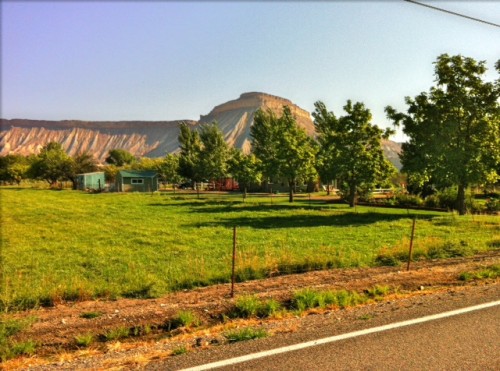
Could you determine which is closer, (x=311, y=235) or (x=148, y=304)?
(x=148, y=304)

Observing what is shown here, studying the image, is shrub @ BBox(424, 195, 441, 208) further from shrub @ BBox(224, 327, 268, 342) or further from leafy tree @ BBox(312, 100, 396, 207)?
shrub @ BBox(224, 327, 268, 342)

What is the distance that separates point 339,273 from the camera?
998 centimetres

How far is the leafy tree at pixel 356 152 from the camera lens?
30234 mm

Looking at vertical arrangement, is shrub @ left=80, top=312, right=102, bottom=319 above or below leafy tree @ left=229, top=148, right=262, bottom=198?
below

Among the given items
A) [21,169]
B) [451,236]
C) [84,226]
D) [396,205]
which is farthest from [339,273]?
[21,169]

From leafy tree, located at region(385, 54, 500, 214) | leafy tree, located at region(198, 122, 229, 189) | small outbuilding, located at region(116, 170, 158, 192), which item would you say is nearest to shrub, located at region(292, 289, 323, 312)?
leafy tree, located at region(385, 54, 500, 214)

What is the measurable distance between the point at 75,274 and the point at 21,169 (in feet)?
320

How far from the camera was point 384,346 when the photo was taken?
5.16m

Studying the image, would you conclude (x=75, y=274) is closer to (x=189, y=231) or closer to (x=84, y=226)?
(x=189, y=231)

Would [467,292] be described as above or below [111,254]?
above

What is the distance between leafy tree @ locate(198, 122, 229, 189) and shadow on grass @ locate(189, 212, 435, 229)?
44.6 metres

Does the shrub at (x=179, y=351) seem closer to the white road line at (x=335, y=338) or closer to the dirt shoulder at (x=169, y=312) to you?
the dirt shoulder at (x=169, y=312)

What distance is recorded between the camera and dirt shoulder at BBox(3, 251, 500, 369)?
5414 mm

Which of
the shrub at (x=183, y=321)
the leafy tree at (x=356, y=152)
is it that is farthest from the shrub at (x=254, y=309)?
the leafy tree at (x=356, y=152)
